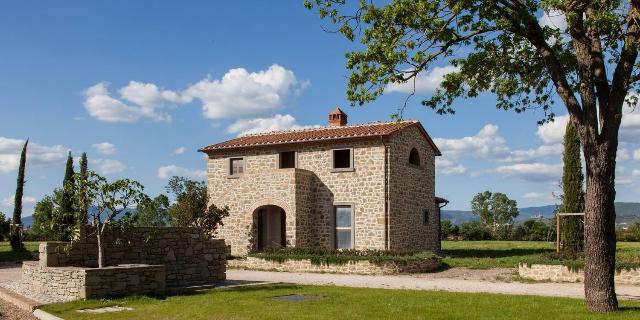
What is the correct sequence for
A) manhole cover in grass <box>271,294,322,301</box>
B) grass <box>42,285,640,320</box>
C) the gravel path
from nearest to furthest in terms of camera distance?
1. grass <box>42,285,640,320</box>
2. manhole cover in grass <box>271,294,322,301</box>
3. the gravel path

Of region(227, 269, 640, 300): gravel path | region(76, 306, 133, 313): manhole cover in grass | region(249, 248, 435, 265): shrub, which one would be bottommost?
region(227, 269, 640, 300): gravel path

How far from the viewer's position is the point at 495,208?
6962 centimetres

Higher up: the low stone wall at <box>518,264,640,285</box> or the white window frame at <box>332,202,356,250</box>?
the white window frame at <box>332,202,356,250</box>

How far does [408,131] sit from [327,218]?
16.6ft

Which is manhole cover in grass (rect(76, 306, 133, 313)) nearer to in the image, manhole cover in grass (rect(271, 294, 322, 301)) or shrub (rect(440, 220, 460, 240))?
manhole cover in grass (rect(271, 294, 322, 301))

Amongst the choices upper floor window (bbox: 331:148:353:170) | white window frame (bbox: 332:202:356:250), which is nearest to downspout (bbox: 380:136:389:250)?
white window frame (bbox: 332:202:356:250)

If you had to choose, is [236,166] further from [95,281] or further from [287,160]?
[95,281]

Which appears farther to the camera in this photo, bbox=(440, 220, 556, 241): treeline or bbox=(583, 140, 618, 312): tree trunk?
bbox=(440, 220, 556, 241): treeline

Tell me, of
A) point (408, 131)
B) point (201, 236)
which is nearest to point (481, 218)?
point (408, 131)

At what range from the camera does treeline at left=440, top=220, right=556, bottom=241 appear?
41156 mm

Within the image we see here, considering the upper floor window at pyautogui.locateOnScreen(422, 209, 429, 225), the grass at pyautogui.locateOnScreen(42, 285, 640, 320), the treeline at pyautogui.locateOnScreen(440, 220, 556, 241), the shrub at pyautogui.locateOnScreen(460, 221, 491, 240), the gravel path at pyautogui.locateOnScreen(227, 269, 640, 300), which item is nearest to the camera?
the grass at pyautogui.locateOnScreen(42, 285, 640, 320)

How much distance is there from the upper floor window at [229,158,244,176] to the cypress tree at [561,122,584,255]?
1350cm

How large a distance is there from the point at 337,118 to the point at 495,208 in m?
46.9

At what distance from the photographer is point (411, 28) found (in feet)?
38.0
